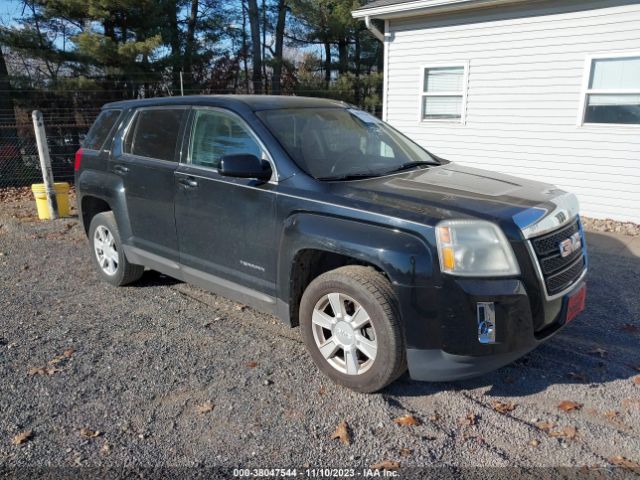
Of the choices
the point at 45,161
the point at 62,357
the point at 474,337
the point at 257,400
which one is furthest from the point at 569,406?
the point at 45,161

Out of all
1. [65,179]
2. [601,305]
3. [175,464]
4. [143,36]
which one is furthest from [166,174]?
[143,36]

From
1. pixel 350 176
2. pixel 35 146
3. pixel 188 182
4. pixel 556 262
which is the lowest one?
pixel 556 262

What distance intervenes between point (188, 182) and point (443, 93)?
284 inches

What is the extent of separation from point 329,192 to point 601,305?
3.02 meters

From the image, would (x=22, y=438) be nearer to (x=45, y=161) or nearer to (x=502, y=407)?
(x=502, y=407)

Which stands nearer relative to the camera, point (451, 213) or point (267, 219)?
point (451, 213)

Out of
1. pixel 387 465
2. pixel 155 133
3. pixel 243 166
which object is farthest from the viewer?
pixel 155 133

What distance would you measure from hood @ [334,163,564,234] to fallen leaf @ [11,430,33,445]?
229 cm

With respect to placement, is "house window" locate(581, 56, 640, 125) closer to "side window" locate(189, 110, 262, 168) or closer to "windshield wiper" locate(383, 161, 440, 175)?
"windshield wiper" locate(383, 161, 440, 175)

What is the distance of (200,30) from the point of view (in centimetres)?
1788

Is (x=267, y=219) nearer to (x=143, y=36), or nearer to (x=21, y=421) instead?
(x=21, y=421)

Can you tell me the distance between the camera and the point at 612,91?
7.83 m

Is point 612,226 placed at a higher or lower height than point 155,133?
lower

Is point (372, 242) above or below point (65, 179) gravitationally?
above
